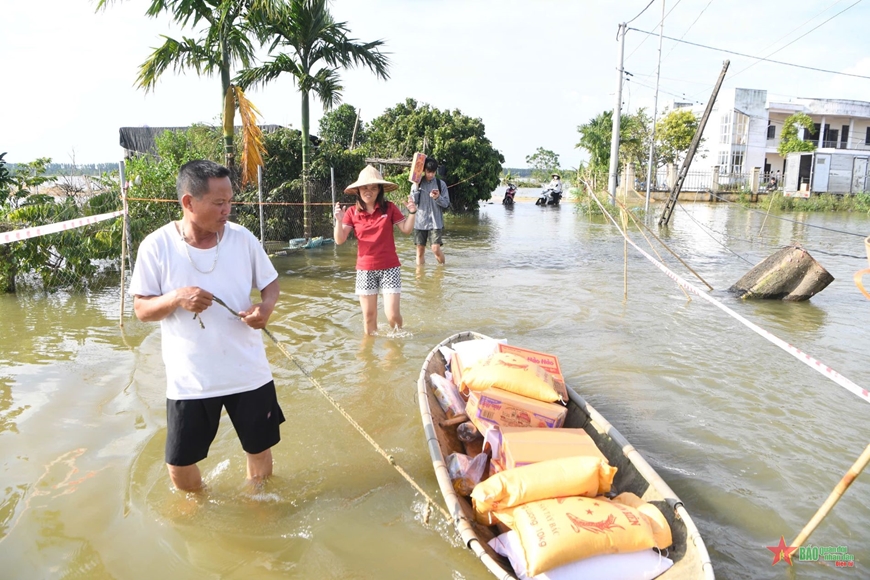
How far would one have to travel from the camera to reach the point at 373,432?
4281 mm

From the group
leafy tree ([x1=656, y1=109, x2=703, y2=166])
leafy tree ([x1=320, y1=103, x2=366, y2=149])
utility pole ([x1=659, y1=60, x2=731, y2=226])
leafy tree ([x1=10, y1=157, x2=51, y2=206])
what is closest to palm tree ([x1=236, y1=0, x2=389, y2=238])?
leafy tree ([x1=10, y1=157, x2=51, y2=206])

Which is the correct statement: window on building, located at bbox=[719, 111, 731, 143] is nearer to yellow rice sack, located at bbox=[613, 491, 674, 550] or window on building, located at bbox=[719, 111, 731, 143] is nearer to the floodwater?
→ the floodwater

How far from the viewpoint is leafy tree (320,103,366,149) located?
27.5 metres

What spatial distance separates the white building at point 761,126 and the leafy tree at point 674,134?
4829 mm

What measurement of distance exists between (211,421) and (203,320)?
51cm

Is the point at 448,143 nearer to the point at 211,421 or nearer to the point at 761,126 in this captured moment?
the point at 211,421

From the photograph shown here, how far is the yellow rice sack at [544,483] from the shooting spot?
263cm

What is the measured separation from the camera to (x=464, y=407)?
3943 millimetres

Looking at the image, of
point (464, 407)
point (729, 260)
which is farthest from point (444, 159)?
point (464, 407)

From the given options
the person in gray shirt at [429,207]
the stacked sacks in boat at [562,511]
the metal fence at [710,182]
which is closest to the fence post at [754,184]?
the metal fence at [710,182]

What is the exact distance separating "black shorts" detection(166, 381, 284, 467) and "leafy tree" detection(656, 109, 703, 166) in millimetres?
38816

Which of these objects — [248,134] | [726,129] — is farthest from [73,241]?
[726,129]

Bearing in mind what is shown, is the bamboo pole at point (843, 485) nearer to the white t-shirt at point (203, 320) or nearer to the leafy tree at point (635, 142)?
the white t-shirt at point (203, 320)

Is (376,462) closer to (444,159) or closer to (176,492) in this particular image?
(176,492)
